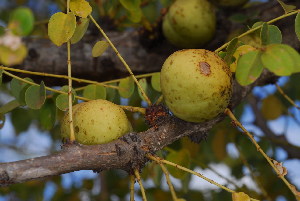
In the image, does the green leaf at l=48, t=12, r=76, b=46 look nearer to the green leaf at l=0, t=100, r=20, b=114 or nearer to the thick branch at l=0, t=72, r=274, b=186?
the thick branch at l=0, t=72, r=274, b=186

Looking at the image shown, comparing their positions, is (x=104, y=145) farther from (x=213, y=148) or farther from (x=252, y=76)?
(x=213, y=148)

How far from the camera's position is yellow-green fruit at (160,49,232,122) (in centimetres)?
134

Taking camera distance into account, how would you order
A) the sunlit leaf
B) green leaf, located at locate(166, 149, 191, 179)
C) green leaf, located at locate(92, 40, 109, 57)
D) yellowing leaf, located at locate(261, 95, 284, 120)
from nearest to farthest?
the sunlit leaf
green leaf, located at locate(92, 40, 109, 57)
green leaf, located at locate(166, 149, 191, 179)
yellowing leaf, located at locate(261, 95, 284, 120)

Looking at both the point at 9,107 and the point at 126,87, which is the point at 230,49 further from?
the point at 9,107

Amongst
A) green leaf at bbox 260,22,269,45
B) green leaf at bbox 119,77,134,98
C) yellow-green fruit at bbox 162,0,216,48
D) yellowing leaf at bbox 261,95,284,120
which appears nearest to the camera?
green leaf at bbox 260,22,269,45

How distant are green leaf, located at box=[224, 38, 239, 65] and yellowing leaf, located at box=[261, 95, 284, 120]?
5.50ft

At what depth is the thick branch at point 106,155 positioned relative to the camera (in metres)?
1.13

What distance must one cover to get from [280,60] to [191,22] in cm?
95

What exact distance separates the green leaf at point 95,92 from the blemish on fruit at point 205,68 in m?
0.45

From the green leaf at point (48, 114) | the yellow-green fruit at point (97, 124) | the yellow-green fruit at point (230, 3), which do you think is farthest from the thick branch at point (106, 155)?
the yellow-green fruit at point (230, 3)

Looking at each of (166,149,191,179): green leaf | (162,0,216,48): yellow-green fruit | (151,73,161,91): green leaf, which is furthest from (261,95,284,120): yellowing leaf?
(151,73,161,91): green leaf

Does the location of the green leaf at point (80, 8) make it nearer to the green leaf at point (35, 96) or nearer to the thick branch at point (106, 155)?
the green leaf at point (35, 96)

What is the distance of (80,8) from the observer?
1421 mm

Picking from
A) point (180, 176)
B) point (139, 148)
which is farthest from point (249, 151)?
point (139, 148)
